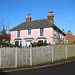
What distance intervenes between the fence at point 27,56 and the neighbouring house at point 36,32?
11.1 meters

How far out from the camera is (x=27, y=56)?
8.32m

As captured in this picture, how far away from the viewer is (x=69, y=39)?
36844 mm

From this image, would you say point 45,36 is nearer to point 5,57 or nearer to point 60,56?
point 60,56

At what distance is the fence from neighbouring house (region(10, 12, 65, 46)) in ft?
36.6

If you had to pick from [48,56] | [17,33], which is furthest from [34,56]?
[17,33]

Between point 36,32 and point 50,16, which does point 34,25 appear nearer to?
point 36,32

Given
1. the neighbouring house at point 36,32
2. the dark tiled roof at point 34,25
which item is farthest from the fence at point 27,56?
the dark tiled roof at point 34,25

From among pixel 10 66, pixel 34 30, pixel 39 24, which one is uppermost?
pixel 39 24

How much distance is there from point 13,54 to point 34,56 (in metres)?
1.87

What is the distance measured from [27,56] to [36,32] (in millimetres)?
15461

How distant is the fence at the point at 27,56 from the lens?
24.7 ft

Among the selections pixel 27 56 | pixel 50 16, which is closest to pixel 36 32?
pixel 50 16

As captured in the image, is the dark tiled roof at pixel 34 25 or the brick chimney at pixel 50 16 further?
the brick chimney at pixel 50 16

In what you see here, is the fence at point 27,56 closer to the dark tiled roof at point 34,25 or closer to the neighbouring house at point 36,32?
the neighbouring house at point 36,32
